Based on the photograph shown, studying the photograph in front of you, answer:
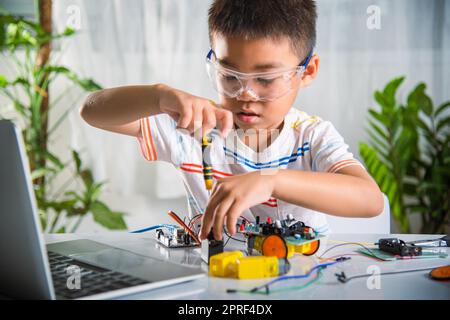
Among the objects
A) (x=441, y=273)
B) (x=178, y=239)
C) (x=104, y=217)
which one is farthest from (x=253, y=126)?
(x=104, y=217)

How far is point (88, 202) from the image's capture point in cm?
240

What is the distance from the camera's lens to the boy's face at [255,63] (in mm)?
1167

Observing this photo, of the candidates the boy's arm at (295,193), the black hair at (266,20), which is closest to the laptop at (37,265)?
the boy's arm at (295,193)

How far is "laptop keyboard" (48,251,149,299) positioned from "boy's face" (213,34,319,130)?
538mm

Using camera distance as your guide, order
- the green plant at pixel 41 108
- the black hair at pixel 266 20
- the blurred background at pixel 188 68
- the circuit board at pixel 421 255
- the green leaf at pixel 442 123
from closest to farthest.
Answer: the circuit board at pixel 421 255 < the black hair at pixel 266 20 < the green plant at pixel 41 108 < the green leaf at pixel 442 123 < the blurred background at pixel 188 68

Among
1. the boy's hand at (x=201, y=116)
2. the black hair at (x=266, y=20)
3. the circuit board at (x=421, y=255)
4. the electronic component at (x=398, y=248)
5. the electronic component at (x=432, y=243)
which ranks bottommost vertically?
the electronic component at (x=432, y=243)

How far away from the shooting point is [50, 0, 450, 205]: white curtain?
275 centimetres

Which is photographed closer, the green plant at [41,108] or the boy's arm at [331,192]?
the boy's arm at [331,192]

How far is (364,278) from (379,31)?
7.32 feet

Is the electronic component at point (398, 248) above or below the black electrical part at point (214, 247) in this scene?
below

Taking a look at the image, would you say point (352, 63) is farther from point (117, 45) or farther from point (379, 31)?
point (117, 45)

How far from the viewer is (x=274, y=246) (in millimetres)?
896

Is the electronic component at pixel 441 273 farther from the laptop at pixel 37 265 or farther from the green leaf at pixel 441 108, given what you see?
the green leaf at pixel 441 108

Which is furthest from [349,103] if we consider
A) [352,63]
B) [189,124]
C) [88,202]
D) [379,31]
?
[189,124]
